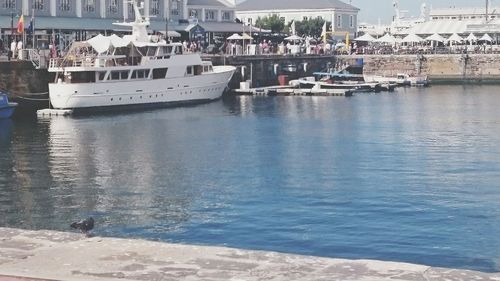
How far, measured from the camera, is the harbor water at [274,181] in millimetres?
23031

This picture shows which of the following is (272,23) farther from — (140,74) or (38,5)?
(140,74)

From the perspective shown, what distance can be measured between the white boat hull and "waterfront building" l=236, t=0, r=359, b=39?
61642 mm

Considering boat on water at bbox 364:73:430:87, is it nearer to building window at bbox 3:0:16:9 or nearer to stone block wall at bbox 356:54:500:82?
stone block wall at bbox 356:54:500:82

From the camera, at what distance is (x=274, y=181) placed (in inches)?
1261

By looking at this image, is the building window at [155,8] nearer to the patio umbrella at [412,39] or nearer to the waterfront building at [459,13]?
the patio umbrella at [412,39]

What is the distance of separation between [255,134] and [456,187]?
61.4ft

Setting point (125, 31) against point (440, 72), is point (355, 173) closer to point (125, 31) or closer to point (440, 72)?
point (125, 31)

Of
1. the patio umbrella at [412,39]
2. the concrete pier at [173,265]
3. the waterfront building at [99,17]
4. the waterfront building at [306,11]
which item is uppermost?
the waterfront building at [306,11]

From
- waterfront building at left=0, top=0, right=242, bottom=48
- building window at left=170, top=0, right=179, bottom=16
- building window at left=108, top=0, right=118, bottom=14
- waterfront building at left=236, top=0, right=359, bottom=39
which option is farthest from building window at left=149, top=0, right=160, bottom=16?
waterfront building at left=236, top=0, right=359, bottom=39

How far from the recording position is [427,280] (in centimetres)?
1188

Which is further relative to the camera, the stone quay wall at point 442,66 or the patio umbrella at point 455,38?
the patio umbrella at point 455,38

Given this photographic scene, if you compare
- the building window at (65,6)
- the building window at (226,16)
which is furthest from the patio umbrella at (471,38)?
the building window at (65,6)

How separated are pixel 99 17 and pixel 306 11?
58.0 metres

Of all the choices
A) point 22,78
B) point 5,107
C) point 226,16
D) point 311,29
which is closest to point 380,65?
point 226,16
